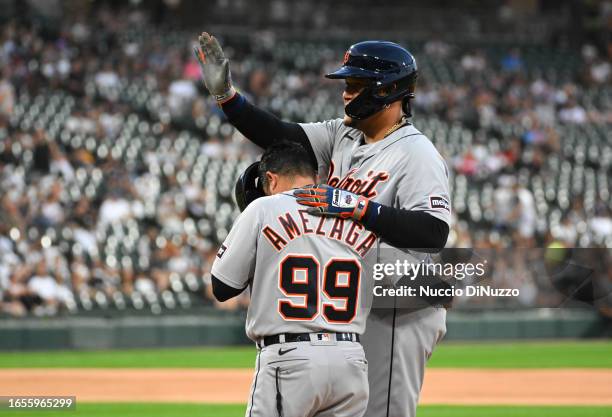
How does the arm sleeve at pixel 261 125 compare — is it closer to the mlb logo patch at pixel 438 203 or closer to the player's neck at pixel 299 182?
the player's neck at pixel 299 182

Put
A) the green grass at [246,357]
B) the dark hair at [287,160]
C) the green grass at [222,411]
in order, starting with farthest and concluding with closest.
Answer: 1. the green grass at [246,357]
2. the green grass at [222,411]
3. the dark hair at [287,160]

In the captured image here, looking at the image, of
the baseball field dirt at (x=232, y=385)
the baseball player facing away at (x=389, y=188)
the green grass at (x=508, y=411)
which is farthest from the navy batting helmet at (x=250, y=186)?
the baseball field dirt at (x=232, y=385)

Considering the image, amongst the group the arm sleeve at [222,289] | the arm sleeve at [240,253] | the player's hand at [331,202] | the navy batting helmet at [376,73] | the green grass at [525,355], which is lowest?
the green grass at [525,355]

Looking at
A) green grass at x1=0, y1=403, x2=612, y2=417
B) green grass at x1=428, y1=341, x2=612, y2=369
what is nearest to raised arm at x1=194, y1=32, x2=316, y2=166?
green grass at x1=0, y1=403, x2=612, y2=417

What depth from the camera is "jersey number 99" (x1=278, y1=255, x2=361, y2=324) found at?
350 centimetres

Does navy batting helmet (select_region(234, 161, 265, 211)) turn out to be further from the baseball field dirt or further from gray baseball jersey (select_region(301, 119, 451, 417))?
the baseball field dirt

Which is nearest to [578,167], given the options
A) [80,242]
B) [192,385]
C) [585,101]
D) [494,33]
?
[585,101]

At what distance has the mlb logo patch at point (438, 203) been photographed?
3.73 meters

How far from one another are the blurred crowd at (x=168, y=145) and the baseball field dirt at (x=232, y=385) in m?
2.31

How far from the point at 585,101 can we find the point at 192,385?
45.8ft

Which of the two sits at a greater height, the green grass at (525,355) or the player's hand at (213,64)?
the player's hand at (213,64)

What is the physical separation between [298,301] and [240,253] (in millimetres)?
255

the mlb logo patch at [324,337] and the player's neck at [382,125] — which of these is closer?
the mlb logo patch at [324,337]

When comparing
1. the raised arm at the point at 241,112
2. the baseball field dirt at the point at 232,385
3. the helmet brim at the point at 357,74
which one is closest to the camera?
the helmet brim at the point at 357,74
